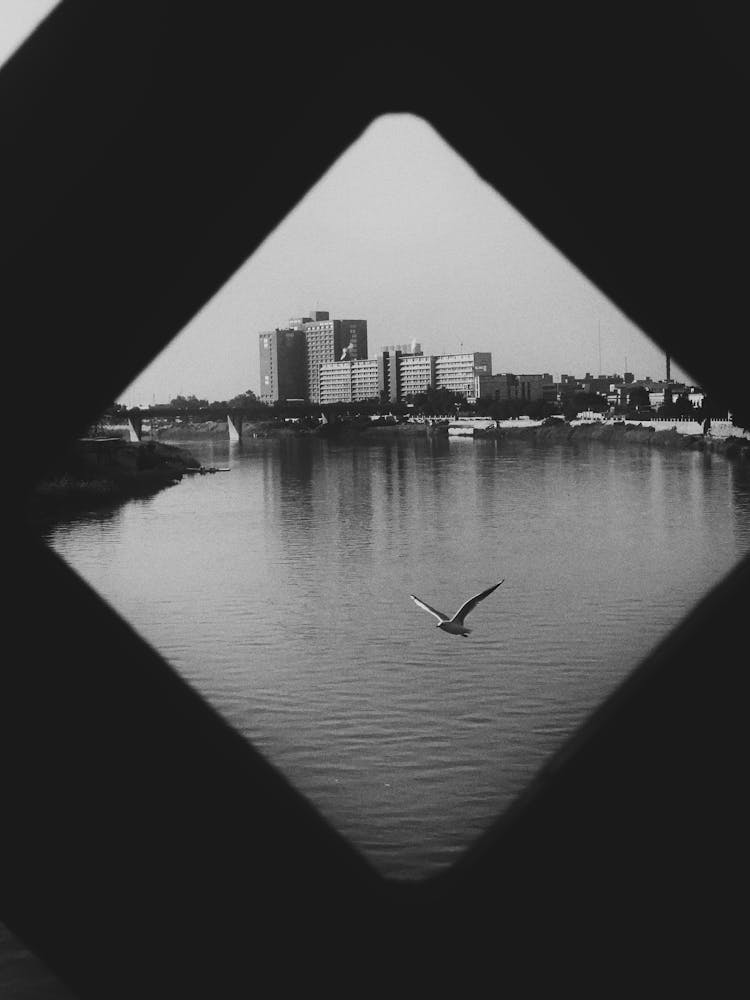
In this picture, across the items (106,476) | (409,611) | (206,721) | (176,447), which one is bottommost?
(409,611)

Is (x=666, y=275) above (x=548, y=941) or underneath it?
above

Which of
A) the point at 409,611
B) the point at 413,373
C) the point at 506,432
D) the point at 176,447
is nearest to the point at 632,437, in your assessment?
the point at 506,432

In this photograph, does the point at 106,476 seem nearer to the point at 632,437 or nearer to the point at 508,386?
the point at 632,437

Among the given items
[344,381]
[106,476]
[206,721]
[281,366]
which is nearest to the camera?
[206,721]

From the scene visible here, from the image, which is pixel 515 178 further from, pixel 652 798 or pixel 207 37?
pixel 652 798

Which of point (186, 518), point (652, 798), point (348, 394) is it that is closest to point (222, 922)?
point (652, 798)

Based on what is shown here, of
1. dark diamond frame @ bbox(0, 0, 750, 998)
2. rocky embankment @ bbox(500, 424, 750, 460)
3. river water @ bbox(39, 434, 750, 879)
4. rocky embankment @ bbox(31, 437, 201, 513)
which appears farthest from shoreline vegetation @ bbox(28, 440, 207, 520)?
dark diamond frame @ bbox(0, 0, 750, 998)

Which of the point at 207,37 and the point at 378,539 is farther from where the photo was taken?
the point at 378,539

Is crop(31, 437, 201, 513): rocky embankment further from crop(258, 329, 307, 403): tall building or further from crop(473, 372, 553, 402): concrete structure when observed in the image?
crop(473, 372, 553, 402): concrete structure
